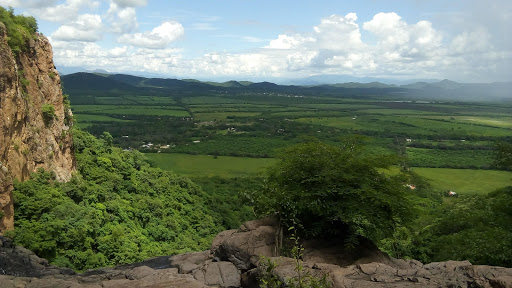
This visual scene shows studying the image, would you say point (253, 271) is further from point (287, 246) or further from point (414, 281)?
point (414, 281)

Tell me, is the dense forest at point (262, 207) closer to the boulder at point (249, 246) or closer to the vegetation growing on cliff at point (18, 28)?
the vegetation growing on cliff at point (18, 28)

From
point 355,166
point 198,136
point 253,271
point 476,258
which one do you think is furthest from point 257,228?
point 198,136

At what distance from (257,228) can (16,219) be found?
61.9 ft

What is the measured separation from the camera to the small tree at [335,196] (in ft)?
58.5

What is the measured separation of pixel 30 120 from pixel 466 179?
8965 cm

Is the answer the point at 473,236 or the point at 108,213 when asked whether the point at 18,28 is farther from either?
the point at 473,236

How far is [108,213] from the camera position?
3416 centimetres

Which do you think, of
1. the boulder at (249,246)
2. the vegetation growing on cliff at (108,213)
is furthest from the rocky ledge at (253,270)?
the vegetation growing on cliff at (108,213)

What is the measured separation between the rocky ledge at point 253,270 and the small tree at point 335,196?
4.11 feet

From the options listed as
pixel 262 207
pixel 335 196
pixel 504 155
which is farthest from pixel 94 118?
pixel 504 155

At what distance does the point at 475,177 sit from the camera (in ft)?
283

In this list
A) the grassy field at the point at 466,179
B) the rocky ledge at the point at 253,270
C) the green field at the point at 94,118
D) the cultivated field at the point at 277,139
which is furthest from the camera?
the green field at the point at 94,118

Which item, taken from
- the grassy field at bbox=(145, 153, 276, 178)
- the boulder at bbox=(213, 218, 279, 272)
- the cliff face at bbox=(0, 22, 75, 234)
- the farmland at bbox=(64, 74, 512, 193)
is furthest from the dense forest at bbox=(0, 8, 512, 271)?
the farmland at bbox=(64, 74, 512, 193)

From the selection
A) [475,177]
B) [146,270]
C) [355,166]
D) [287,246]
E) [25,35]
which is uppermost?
[25,35]
